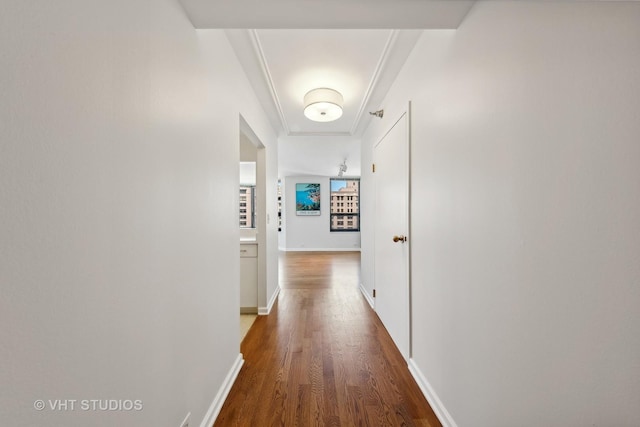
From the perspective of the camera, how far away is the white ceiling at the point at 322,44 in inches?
46.4

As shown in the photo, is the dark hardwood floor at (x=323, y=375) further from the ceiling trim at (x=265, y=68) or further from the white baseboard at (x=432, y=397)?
the ceiling trim at (x=265, y=68)

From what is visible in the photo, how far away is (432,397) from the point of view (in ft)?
5.13

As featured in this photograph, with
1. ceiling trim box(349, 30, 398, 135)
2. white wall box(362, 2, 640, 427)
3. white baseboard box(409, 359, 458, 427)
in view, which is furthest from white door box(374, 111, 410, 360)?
white wall box(362, 2, 640, 427)

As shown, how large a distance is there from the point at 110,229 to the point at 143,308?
0.32 m

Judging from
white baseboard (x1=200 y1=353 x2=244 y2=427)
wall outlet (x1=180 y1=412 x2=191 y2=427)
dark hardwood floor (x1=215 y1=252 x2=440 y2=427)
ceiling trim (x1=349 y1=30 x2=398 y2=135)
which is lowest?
dark hardwood floor (x1=215 y1=252 x2=440 y2=427)

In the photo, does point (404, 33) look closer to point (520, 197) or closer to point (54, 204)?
point (520, 197)

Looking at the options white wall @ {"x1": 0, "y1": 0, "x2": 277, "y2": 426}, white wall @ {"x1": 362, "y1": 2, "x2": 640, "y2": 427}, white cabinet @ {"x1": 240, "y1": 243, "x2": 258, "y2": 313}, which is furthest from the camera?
white cabinet @ {"x1": 240, "y1": 243, "x2": 258, "y2": 313}

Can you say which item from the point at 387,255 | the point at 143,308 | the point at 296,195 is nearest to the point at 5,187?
the point at 143,308

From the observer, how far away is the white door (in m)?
2.02

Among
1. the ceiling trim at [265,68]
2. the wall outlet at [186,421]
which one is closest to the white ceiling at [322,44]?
the ceiling trim at [265,68]

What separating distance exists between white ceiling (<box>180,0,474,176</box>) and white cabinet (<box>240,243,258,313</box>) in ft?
5.45

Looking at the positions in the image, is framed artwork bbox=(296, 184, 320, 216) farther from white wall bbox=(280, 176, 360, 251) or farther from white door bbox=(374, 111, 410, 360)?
white door bbox=(374, 111, 410, 360)

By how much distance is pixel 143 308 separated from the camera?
898 millimetres

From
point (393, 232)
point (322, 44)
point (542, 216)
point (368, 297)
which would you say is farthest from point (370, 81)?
point (368, 297)
